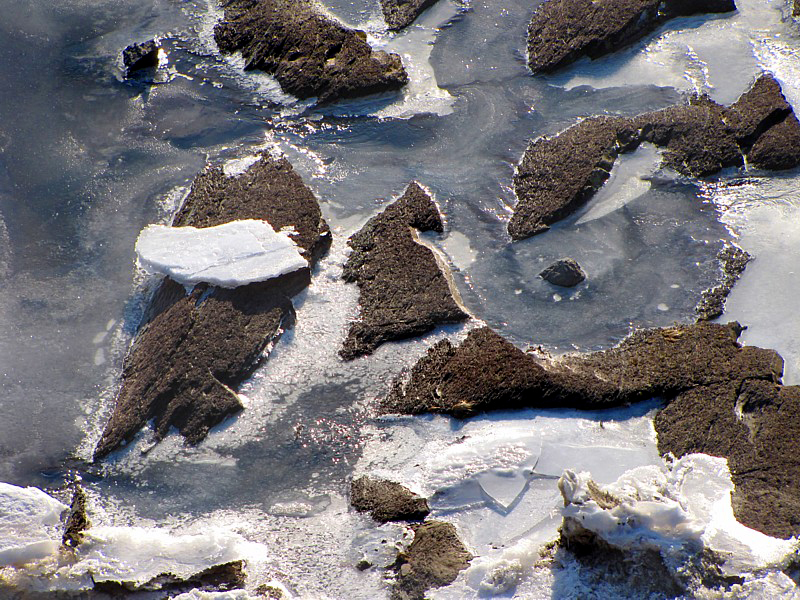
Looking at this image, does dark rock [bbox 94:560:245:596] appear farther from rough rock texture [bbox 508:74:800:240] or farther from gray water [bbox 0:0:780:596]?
rough rock texture [bbox 508:74:800:240]

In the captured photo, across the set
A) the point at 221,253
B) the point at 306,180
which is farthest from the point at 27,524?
the point at 306,180

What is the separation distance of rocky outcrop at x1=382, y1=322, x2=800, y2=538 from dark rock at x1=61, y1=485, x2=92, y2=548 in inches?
80.0

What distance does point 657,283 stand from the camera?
6594 millimetres

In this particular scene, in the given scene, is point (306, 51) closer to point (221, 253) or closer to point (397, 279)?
point (221, 253)

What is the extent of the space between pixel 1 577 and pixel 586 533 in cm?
326

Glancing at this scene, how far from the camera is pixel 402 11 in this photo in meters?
9.51

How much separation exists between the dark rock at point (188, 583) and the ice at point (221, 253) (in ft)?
7.38

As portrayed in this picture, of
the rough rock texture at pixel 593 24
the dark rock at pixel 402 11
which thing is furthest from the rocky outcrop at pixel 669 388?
the dark rock at pixel 402 11

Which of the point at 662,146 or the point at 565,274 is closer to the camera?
the point at 565,274

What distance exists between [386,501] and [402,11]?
20.7 ft

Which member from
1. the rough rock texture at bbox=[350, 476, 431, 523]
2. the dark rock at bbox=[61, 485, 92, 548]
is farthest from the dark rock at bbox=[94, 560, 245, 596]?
the rough rock texture at bbox=[350, 476, 431, 523]

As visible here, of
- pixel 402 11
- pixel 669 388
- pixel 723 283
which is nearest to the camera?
pixel 669 388

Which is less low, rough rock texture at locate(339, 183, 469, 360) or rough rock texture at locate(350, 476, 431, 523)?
rough rock texture at locate(339, 183, 469, 360)

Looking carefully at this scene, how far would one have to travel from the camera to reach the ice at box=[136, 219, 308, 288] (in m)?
6.32
